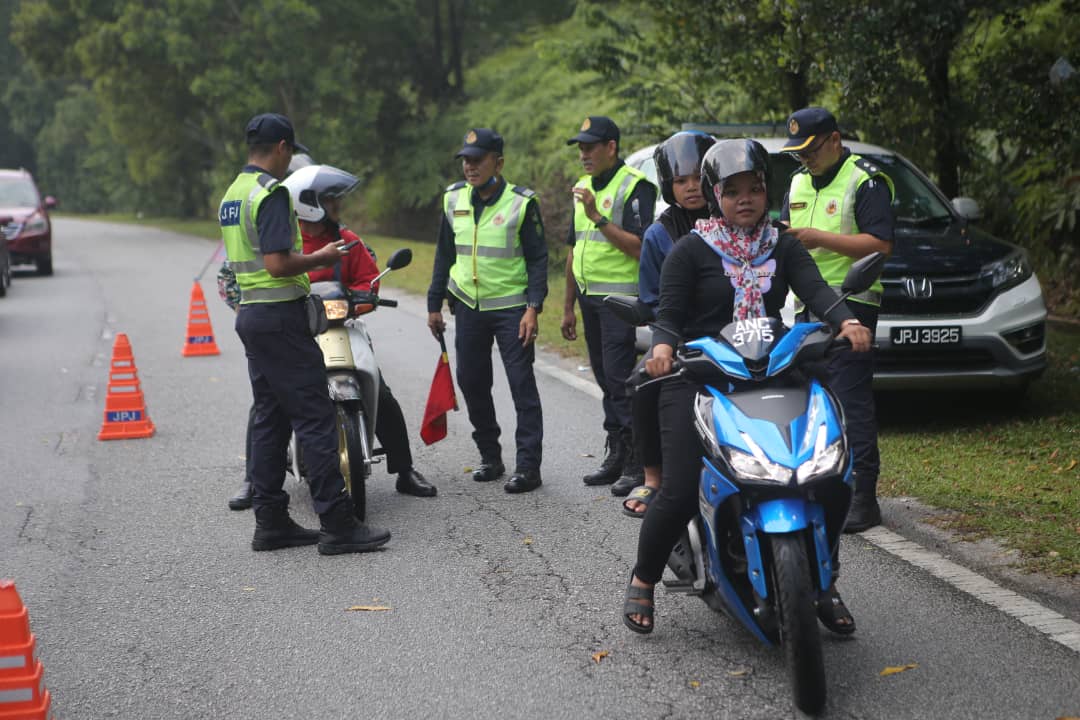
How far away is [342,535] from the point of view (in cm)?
603

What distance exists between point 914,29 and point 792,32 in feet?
4.03

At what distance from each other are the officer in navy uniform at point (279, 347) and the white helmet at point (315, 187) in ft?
1.97

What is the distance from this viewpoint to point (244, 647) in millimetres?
4797

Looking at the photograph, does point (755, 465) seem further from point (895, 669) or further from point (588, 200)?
point (588, 200)

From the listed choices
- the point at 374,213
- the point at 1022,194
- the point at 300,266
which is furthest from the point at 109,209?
the point at 300,266

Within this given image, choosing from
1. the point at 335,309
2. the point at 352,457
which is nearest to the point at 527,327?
the point at 335,309

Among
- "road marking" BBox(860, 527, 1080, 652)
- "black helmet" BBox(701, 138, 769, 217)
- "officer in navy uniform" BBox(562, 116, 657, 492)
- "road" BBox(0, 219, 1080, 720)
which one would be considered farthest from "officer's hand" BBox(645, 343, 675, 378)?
"officer in navy uniform" BBox(562, 116, 657, 492)

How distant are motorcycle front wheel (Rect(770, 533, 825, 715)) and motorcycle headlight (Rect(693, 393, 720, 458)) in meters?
0.38

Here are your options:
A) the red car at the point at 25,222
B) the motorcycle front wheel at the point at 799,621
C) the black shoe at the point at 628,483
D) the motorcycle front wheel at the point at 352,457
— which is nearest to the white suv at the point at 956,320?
the black shoe at the point at 628,483

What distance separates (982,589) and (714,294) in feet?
5.74

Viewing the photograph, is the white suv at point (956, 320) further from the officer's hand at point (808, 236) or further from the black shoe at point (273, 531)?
the black shoe at point (273, 531)

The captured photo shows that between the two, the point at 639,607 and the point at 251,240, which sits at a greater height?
the point at 251,240

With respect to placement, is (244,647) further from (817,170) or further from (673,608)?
(817,170)

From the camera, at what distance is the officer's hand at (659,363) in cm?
439
